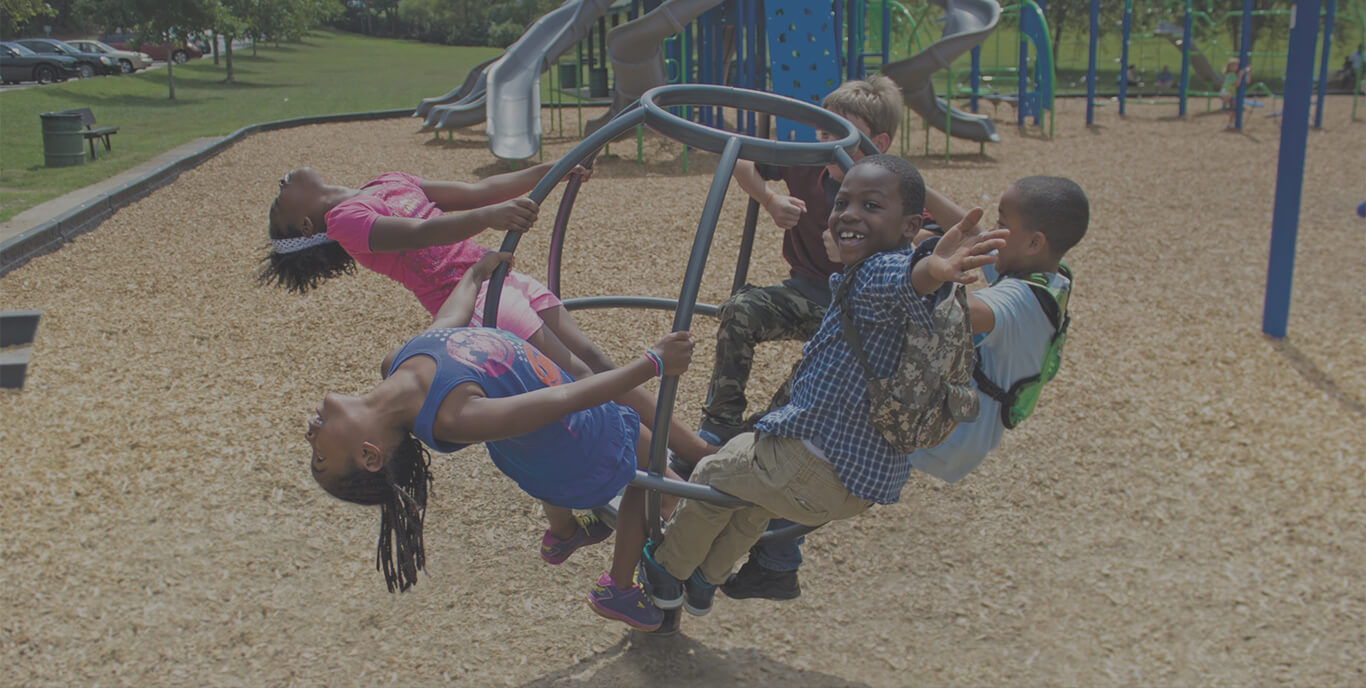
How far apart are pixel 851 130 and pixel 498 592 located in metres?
2.07

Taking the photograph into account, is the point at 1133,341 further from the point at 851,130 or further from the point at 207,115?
the point at 207,115

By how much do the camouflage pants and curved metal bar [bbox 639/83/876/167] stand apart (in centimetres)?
58

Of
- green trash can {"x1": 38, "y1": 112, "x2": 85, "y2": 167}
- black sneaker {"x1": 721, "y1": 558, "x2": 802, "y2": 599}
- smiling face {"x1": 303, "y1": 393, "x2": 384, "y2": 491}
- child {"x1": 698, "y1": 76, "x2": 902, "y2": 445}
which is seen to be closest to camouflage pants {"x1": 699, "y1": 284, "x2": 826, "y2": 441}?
child {"x1": 698, "y1": 76, "x2": 902, "y2": 445}

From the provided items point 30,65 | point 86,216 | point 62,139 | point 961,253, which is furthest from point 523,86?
point 30,65

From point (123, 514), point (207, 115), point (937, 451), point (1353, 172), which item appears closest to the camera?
point (937, 451)

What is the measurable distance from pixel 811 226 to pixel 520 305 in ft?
3.23

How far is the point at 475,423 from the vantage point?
2295 mm

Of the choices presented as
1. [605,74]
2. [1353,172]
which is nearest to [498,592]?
[1353,172]

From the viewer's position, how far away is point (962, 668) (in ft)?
11.1

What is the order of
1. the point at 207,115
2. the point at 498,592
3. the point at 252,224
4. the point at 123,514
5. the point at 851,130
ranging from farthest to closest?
the point at 207,115, the point at 252,224, the point at 123,514, the point at 498,592, the point at 851,130

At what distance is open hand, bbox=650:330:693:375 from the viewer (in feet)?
7.72

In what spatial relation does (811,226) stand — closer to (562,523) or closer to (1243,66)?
(562,523)

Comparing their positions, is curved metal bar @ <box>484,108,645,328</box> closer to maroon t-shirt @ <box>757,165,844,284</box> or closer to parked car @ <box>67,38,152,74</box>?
maroon t-shirt @ <box>757,165,844,284</box>

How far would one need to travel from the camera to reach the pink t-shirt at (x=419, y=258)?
315 centimetres
